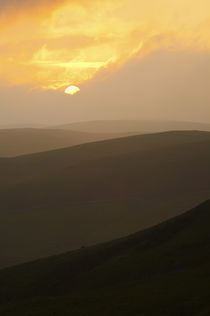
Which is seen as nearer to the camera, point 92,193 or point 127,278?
point 127,278

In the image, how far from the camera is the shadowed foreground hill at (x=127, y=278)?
33.8 meters

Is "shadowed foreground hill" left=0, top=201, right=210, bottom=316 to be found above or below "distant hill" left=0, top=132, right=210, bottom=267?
below

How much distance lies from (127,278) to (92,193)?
47357 mm

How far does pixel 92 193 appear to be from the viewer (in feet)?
291

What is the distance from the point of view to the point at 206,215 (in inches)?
2003

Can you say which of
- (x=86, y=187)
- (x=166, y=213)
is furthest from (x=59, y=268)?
(x=86, y=187)

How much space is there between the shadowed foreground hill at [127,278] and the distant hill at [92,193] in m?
17.8

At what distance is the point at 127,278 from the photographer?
4166cm

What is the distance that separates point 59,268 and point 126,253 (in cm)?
658

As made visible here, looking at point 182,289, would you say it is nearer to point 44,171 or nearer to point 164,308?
point 164,308

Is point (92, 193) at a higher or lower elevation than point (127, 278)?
higher

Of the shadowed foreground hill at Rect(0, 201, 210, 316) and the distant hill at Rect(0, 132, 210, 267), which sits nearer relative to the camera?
the shadowed foreground hill at Rect(0, 201, 210, 316)

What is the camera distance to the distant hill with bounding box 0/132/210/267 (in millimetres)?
71750

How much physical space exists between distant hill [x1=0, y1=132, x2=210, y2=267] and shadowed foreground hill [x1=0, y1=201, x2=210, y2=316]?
17840 millimetres
